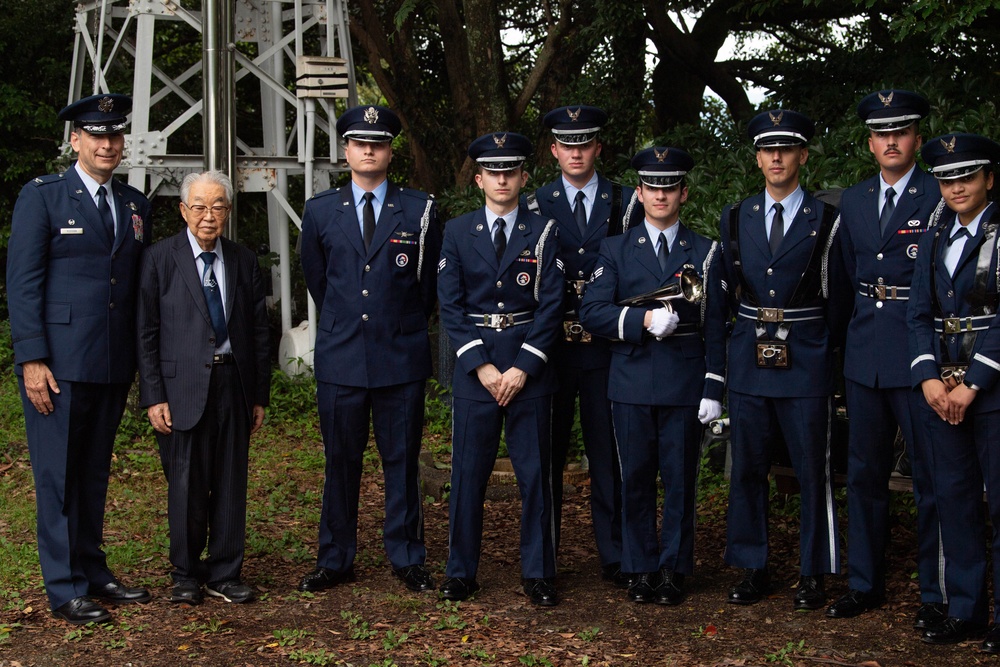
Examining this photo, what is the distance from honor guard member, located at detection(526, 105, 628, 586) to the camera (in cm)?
587

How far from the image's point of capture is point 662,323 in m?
5.44

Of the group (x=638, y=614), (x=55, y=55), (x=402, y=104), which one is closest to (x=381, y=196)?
(x=638, y=614)

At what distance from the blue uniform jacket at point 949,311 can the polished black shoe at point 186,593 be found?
10.8ft

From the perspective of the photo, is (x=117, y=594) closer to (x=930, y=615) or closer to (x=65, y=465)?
(x=65, y=465)

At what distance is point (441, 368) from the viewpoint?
32.8 feet

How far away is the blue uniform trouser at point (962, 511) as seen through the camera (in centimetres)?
503

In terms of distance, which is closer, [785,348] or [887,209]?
[887,209]

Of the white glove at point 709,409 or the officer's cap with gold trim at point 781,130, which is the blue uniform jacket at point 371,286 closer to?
the white glove at point 709,409

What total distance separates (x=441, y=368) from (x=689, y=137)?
272 centimetres

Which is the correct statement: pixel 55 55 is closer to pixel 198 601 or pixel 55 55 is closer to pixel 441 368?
pixel 441 368

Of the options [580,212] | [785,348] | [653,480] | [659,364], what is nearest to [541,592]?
[653,480]

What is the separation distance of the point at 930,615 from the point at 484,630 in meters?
1.89

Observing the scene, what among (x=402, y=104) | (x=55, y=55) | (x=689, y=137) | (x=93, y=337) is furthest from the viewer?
(x=55, y=55)

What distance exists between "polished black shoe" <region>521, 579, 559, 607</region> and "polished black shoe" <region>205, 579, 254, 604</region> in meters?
1.28
